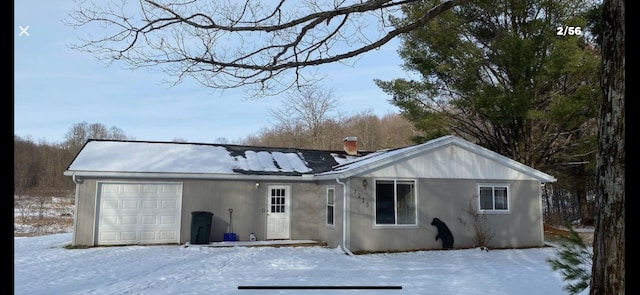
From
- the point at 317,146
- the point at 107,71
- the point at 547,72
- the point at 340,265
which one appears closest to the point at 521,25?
the point at 547,72

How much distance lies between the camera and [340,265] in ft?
29.3

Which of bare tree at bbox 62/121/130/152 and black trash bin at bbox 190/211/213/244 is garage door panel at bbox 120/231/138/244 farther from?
bare tree at bbox 62/121/130/152

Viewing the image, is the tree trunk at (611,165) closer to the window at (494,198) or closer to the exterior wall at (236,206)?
the window at (494,198)

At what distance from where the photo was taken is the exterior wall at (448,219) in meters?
10.7

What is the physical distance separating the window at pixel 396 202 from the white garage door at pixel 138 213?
5772 millimetres

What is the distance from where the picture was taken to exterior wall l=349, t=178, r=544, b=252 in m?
10.7

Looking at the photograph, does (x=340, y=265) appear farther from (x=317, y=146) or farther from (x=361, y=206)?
(x=317, y=146)

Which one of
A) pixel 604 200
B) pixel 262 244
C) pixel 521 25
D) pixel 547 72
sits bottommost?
pixel 262 244

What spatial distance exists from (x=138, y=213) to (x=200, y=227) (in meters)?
1.83

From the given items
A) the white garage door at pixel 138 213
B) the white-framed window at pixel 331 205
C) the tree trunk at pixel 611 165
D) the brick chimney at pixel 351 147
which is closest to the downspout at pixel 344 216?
the white-framed window at pixel 331 205

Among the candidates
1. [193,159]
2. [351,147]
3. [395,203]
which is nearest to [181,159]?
[193,159]

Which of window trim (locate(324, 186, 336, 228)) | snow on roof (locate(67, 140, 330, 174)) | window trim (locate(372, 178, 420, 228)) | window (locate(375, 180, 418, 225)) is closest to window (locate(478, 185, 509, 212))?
window trim (locate(372, 178, 420, 228))

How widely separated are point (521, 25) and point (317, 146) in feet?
58.1

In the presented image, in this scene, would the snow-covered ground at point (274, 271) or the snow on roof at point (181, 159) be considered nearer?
the snow-covered ground at point (274, 271)
